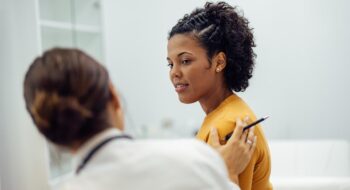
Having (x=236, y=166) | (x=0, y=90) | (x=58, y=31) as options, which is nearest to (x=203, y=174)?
(x=236, y=166)

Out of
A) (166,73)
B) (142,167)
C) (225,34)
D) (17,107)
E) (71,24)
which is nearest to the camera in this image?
(142,167)

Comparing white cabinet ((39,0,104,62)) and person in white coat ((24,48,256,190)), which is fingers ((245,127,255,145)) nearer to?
person in white coat ((24,48,256,190))

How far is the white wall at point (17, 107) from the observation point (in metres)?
1.95

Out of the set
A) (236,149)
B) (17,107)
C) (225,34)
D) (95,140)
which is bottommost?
(17,107)

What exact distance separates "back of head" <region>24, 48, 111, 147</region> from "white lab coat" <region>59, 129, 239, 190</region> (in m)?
0.03

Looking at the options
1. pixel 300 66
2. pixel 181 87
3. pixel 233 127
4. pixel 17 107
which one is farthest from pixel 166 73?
pixel 233 127

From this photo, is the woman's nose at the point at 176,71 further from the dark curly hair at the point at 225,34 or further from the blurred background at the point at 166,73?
the blurred background at the point at 166,73

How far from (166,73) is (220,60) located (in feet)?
6.22

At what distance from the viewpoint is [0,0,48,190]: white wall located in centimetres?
195

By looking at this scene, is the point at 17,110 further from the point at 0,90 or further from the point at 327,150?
the point at 327,150

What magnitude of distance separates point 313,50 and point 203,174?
7.20 ft

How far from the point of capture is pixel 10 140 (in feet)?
6.49

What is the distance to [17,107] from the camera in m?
2.02

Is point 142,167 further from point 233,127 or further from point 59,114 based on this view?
point 233,127
